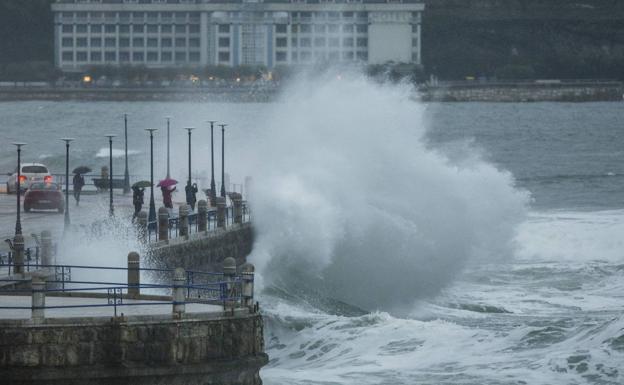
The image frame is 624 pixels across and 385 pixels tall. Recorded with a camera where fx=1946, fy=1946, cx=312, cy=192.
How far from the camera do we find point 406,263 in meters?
48.9

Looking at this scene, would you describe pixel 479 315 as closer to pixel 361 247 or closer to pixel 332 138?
pixel 361 247

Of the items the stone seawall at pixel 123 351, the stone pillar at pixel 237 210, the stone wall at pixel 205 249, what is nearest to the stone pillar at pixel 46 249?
the stone wall at pixel 205 249

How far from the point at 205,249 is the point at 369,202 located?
920 cm

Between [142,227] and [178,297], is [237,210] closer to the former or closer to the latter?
[142,227]

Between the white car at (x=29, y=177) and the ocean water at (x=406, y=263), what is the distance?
7.19m

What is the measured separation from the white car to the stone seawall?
120ft

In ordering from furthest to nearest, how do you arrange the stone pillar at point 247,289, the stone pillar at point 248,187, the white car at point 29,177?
1. the white car at point 29,177
2. the stone pillar at point 248,187
3. the stone pillar at point 247,289

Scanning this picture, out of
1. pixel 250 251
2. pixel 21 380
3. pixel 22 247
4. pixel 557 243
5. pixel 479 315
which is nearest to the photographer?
pixel 21 380

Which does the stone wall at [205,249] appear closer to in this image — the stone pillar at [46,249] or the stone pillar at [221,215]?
the stone pillar at [221,215]

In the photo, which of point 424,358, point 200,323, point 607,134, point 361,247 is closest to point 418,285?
point 361,247

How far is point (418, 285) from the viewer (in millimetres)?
47969

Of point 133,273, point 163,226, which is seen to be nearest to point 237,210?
point 163,226

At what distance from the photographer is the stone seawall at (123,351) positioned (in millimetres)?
24141

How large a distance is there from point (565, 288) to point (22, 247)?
21028 millimetres
